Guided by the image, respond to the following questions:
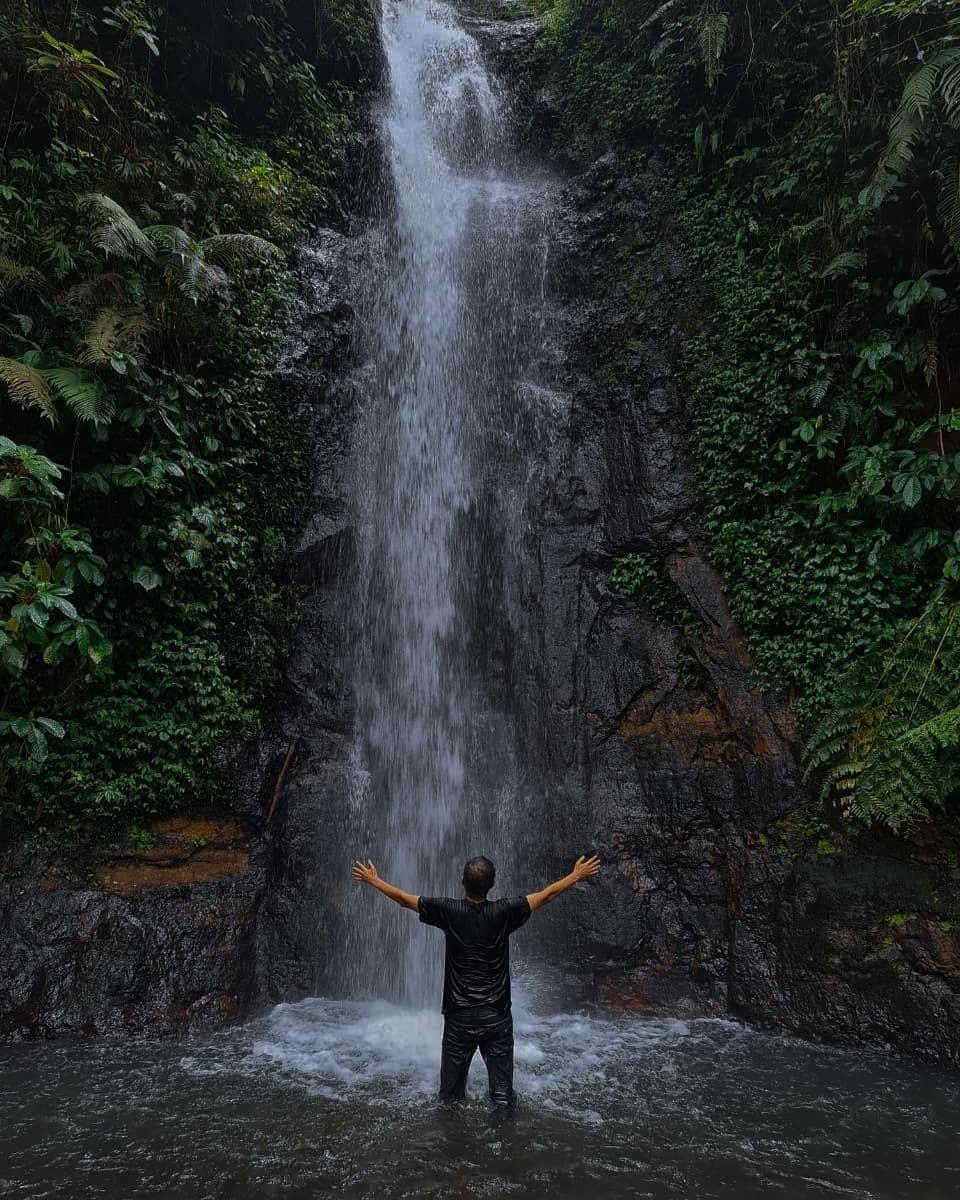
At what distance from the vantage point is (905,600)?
272 inches

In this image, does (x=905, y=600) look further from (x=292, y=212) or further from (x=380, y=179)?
(x=380, y=179)

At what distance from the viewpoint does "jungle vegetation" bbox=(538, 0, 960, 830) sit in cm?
647

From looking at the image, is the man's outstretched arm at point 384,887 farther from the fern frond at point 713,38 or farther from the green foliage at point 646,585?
the fern frond at point 713,38

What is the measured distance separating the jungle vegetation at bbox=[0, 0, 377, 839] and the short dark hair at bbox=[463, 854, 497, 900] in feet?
12.4

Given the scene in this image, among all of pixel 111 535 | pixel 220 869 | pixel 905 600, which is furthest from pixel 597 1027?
pixel 111 535

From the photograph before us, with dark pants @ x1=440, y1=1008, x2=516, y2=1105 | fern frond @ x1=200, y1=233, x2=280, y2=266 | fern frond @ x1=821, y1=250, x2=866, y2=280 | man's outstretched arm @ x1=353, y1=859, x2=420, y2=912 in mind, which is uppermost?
fern frond @ x1=200, y1=233, x2=280, y2=266

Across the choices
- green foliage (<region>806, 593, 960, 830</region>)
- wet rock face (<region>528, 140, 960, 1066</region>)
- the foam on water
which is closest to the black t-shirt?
the foam on water

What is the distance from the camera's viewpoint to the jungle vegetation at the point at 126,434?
6.61 metres

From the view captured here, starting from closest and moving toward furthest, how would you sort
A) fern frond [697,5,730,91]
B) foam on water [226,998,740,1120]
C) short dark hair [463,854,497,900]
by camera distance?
short dark hair [463,854,497,900]
foam on water [226,998,740,1120]
fern frond [697,5,730,91]

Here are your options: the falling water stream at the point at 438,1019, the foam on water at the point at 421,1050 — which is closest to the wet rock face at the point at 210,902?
the falling water stream at the point at 438,1019

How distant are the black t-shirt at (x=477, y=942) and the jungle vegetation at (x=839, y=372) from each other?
3555 millimetres

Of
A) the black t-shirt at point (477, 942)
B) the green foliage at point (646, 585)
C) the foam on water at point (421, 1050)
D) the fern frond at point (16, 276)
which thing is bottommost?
the foam on water at point (421, 1050)

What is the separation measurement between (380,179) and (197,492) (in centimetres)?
666

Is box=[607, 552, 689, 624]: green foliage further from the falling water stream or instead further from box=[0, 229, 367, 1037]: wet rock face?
box=[0, 229, 367, 1037]: wet rock face
